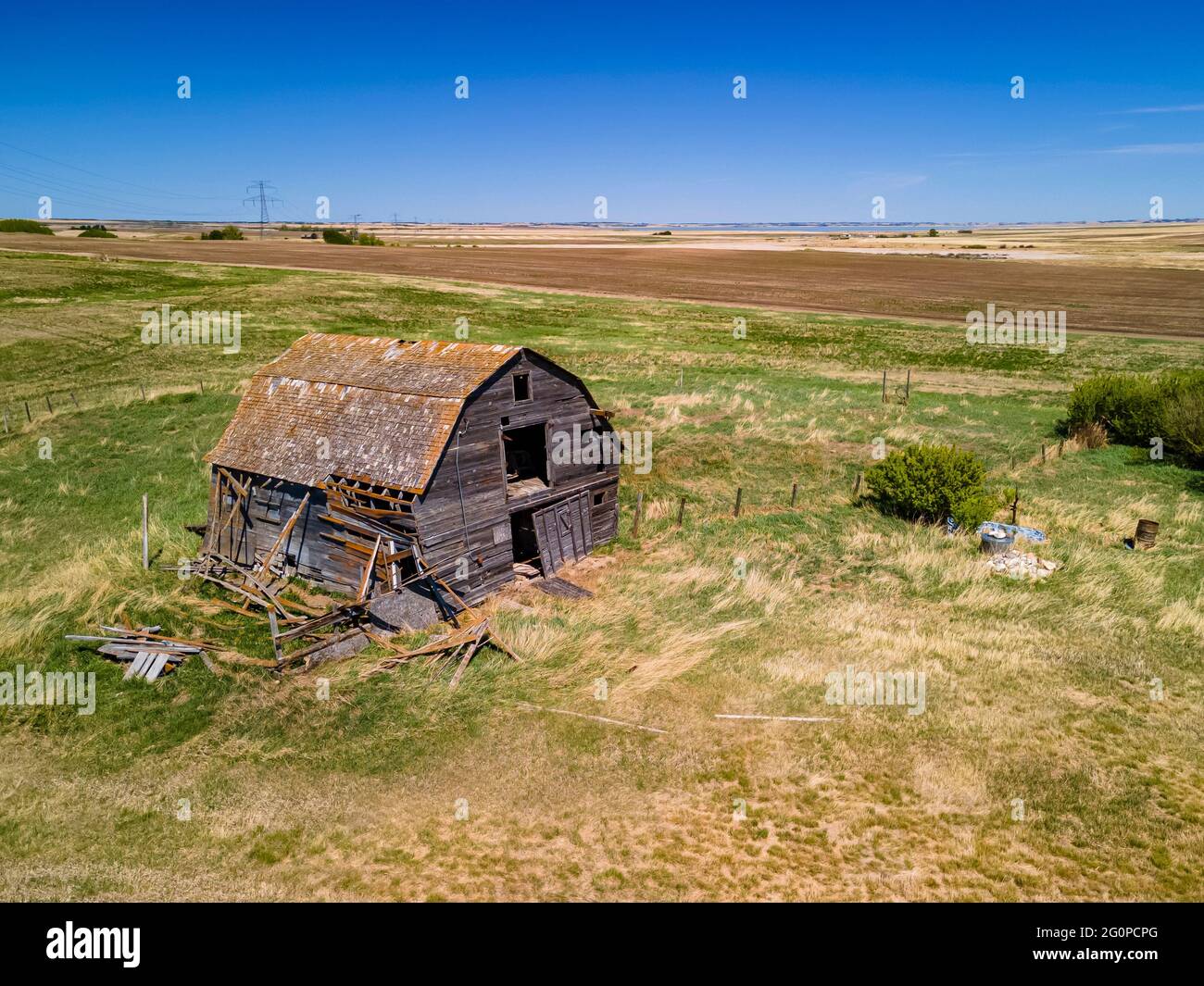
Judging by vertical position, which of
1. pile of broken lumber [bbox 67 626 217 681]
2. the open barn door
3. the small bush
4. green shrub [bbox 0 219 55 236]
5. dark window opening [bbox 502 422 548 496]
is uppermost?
green shrub [bbox 0 219 55 236]

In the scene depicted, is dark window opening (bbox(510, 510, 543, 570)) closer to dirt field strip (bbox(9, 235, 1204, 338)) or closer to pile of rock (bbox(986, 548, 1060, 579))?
pile of rock (bbox(986, 548, 1060, 579))

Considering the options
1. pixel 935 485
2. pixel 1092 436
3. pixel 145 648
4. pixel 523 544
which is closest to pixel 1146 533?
pixel 935 485

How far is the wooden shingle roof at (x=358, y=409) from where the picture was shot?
1641 centimetres

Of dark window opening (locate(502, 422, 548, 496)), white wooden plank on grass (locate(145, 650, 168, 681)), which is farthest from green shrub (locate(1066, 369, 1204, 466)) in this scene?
white wooden plank on grass (locate(145, 650, 168, 681))

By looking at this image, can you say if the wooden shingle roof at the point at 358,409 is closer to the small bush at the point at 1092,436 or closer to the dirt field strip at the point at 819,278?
the small bush at the point at 1092,436

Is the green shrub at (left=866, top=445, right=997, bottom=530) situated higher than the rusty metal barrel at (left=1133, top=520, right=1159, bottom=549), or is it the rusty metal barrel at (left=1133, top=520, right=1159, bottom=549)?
the green shrub at (left=866, top=445, right=997, bottom=530)

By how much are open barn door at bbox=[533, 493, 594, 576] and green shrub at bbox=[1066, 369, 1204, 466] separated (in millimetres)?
22263

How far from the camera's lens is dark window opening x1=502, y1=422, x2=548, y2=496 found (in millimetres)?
19547

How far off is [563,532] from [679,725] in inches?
298

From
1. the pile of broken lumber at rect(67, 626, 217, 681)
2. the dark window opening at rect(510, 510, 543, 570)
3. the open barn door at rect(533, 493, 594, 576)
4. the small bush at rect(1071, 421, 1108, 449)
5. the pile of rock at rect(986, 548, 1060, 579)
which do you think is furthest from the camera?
the small bush at rect(1071, 421, 1108, 449)
